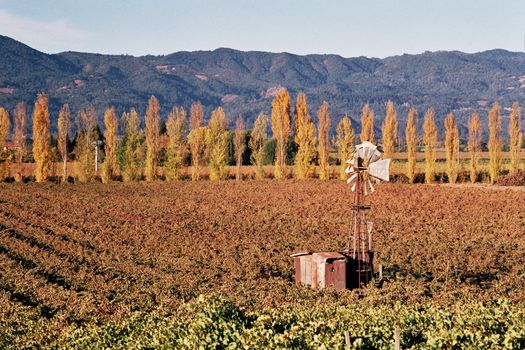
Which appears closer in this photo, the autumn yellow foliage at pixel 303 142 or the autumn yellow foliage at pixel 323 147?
the autumn yellow foliage at pixel 303 142

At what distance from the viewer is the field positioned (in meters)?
13.5

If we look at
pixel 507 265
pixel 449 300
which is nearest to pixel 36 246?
pixel 449 300

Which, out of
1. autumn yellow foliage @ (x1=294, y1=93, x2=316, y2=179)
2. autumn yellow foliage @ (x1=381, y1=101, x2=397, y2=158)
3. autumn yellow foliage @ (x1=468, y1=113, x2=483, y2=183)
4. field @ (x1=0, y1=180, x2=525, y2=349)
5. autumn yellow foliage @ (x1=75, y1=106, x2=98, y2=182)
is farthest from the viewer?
autumn yellow foliage @ (x1=381, y1=101, x2=397, y2=158)

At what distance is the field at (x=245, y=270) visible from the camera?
13.5 metres

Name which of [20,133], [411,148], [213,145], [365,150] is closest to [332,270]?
[365,150]

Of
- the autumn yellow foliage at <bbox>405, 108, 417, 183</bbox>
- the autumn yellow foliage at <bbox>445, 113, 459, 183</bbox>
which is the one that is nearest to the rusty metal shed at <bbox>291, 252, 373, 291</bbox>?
the autumn yellow foliage at <bbox>405, 108, 417, 183</bbox>

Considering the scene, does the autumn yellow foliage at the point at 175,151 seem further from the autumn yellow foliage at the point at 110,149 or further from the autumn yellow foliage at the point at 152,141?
the autumn yellow foliage at the point at 110,149

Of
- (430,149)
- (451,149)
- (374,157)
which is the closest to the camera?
(374,157)

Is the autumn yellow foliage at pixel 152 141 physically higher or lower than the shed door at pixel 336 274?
higher

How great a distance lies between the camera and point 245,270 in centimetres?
2473

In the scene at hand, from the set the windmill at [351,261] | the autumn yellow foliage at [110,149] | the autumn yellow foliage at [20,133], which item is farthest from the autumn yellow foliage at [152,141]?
the windmill at [351,261]

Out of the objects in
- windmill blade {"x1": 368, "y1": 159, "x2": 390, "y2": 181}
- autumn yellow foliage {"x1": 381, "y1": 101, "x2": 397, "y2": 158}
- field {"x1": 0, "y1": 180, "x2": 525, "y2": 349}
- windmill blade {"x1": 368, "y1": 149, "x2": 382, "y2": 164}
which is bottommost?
field {"x1": 0, "y1": 180, "x2": 525, "y2": 349}

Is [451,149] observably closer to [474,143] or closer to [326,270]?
[474,143]

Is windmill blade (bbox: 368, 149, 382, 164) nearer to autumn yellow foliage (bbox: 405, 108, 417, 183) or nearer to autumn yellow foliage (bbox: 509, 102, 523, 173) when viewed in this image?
autumn yellow foliage (bbox: 405, 108, 417, 183)
